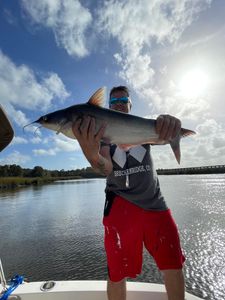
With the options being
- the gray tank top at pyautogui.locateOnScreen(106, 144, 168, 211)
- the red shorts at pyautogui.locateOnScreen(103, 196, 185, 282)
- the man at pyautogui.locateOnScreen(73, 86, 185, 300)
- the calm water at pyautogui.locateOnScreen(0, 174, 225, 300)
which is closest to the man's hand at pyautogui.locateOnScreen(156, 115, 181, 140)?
the man at pyautogui.locateOnScreen(73, 86, 185, 300)

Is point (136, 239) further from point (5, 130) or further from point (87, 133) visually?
point (5, 130)

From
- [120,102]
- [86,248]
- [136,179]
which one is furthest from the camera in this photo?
[86,248]

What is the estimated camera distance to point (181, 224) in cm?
1781

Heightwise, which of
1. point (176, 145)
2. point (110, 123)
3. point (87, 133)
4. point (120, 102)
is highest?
point (120, 102)

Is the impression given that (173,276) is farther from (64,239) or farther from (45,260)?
(64,239)

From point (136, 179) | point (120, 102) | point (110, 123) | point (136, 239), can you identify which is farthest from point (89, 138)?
point (136, 239)

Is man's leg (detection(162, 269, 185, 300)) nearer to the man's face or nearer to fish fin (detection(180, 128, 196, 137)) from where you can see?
fish fin (detection(180, 128, 196, 137))

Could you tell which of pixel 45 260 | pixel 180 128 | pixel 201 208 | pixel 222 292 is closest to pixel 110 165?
pixel 180 128

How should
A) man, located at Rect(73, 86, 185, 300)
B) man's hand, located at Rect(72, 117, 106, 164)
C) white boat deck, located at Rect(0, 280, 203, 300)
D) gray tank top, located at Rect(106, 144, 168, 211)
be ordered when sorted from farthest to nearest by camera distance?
white boat deck, located at Rect(0, 280, 203, 300) → gray tank top, located at Rect(106, 144, 168, 211) → man, located at Rect(73, 86, 185, 300) → man's hand, located at Rect(72, 117, 106, 164)

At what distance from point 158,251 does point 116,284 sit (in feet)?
2.20

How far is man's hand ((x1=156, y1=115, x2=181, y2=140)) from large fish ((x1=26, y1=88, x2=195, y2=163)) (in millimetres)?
56

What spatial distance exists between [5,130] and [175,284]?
2.68 metres

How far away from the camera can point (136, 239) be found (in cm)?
356

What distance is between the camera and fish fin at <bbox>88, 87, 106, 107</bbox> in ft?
11.0
